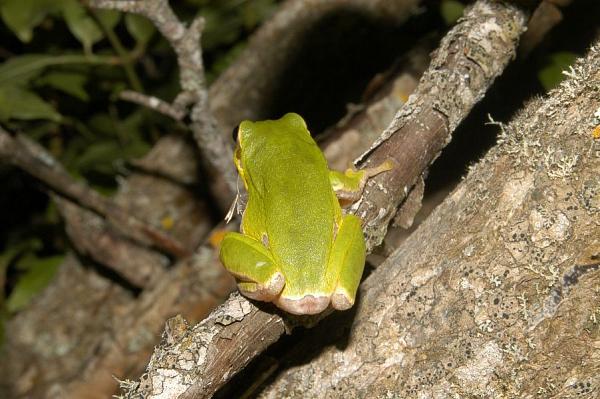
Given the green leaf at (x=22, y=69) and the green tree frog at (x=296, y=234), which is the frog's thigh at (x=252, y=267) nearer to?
the green tree frog at (x=296, y=234)

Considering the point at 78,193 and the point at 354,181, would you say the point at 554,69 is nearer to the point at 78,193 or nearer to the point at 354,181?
the point at 354,181

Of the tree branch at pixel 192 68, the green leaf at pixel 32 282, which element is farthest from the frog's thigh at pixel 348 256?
the green leaf at pixel 32 282

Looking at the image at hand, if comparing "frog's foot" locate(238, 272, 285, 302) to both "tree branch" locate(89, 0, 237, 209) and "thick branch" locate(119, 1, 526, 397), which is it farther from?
"tree branch" locate(89, 0, 237, 209)

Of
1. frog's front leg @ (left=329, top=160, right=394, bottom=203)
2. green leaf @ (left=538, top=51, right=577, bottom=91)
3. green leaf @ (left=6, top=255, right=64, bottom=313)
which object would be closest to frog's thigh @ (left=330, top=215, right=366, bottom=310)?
frog's front leg @ (left=329, top=160, right=394, bottom=203)

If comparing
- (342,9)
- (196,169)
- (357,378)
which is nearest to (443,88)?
(357,378)

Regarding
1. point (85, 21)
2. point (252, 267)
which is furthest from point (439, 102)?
point (85, 21)
